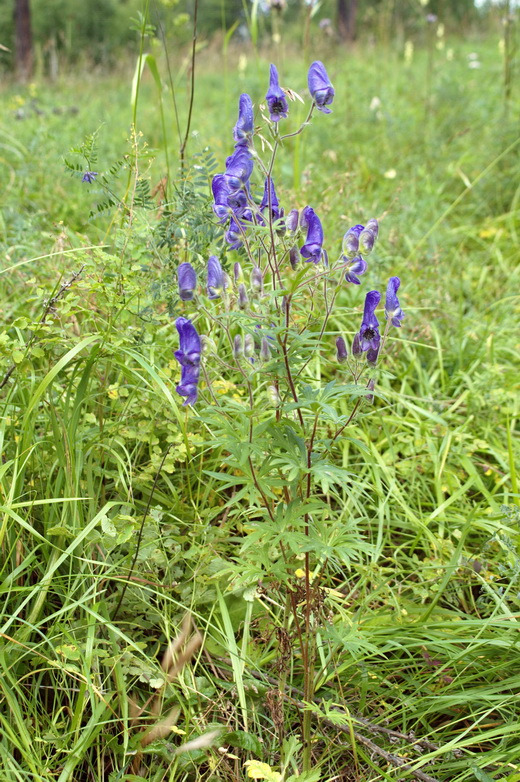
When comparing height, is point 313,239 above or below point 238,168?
below

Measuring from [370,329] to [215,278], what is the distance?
38cm

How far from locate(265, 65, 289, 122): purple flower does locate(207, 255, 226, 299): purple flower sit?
1.11ft

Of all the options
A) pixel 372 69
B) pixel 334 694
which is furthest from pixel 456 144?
pixel 334 694

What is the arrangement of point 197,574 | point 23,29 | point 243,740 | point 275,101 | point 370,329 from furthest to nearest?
point 23,29 → point 197,574 → point 243,740 → point 370,329 → point 275,101

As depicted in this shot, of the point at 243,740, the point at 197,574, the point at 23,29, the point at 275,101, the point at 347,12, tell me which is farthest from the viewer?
the point at 347,12

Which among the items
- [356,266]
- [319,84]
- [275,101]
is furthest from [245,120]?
[356,266]

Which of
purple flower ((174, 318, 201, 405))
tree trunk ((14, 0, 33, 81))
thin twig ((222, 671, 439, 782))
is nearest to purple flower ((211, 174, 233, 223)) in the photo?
purple flower ((174, 318, 201, 405))

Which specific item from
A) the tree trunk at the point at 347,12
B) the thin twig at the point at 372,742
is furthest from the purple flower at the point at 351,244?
the tree trunk at the point at 347,12

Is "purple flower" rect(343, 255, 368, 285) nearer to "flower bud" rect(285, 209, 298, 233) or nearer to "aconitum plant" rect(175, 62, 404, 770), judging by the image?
"aconitum plant" rect(175, 62, 404, 770)

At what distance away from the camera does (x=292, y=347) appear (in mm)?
1439

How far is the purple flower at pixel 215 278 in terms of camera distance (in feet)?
4.86

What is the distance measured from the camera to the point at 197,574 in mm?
1972

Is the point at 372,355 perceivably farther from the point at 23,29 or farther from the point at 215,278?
the point at 23,29

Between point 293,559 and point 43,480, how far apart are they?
891 mm
